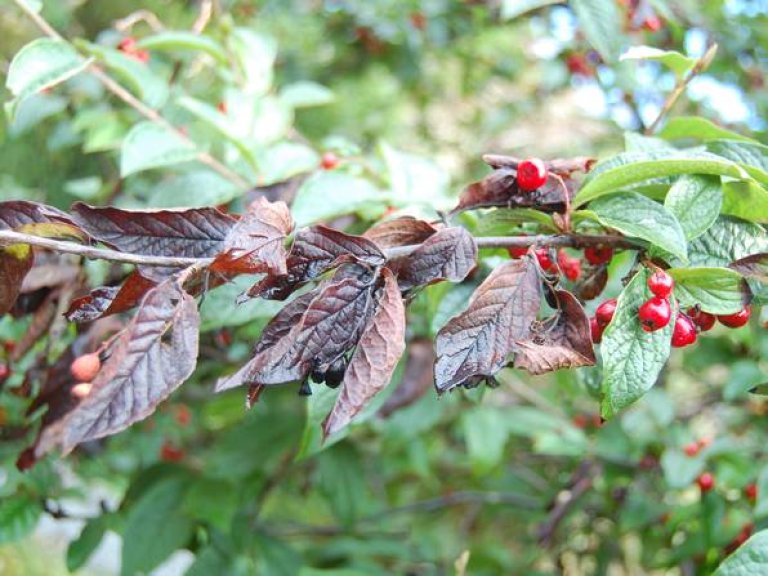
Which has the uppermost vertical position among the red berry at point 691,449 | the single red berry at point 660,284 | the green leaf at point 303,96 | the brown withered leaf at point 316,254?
the brown withered leaf at point 316,254

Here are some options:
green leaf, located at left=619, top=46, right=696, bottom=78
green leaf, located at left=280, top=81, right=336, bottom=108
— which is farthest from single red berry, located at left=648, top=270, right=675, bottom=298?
green leaf, located at left=280, top=81, right=336, bottom=108

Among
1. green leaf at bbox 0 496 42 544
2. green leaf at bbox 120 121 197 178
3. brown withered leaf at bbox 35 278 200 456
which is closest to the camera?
brown withered leaf at bbox 35 278 200 456

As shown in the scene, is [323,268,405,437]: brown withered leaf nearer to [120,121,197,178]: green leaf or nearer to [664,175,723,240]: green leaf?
[664,175,723,240]: green leaf

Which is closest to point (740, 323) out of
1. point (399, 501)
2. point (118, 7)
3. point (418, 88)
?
point (399, 501)

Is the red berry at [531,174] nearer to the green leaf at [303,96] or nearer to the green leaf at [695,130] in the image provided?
the green leaf at [695,130]

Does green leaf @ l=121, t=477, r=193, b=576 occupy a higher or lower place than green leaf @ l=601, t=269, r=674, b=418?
lower

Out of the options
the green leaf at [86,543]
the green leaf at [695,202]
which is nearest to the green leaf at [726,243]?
the green leaf at [695,202]
